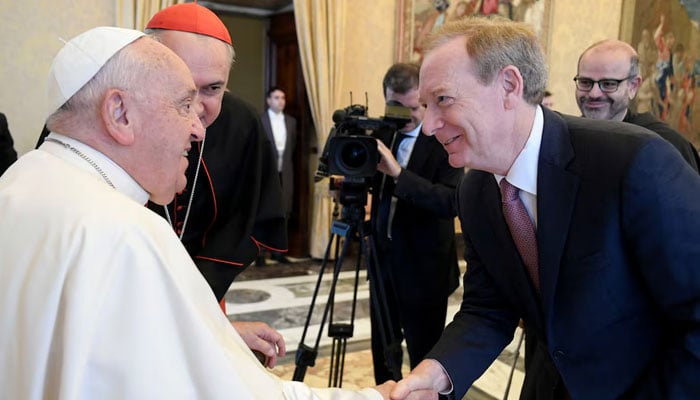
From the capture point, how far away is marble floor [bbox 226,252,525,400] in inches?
145

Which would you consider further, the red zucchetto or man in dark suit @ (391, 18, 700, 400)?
the red zucchetto

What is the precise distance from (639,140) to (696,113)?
12.5 feet

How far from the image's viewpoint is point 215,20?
1891mm

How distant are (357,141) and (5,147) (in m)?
3.32

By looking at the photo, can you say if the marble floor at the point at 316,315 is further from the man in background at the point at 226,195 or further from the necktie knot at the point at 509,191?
the necktie knot at the point at 509,191

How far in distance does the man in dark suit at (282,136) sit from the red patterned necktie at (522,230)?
5.73 m

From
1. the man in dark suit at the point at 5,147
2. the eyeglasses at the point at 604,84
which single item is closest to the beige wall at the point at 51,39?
the man in dark suit at the point at 5,147

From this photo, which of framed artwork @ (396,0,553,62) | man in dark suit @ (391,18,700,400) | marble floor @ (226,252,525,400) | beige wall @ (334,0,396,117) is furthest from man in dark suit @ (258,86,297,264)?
man in dark suit @ (391,18,700,400)

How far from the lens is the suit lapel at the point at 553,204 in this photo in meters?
1.35

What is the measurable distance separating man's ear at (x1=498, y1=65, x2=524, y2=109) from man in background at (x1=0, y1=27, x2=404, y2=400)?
723 mm

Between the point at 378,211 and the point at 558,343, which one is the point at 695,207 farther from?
the point at 378,211

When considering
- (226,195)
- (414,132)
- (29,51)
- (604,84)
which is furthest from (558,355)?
(29,51)

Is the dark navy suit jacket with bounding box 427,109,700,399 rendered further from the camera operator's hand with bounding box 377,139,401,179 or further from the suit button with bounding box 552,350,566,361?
the camera operator's hand with bounding box 377,139,401,179

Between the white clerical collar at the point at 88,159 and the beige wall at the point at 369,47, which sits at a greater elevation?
the beige wall at the point at 369,47
